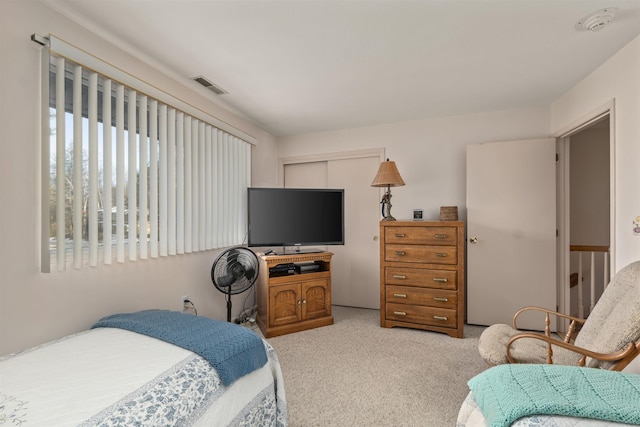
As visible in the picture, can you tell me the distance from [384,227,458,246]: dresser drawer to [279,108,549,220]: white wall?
0.59 m

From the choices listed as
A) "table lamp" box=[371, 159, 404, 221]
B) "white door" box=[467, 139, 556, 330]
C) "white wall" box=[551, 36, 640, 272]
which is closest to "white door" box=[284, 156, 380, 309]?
"table lamp" box=[371, 159, 404, 221]

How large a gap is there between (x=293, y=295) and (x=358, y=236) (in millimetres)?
1279

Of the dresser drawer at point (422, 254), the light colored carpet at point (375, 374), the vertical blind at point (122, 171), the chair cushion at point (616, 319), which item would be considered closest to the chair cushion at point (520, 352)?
the chair cushion at point (616, 319)

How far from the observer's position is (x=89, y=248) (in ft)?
5.86

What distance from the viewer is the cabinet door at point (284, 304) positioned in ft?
9.50

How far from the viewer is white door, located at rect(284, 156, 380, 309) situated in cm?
376

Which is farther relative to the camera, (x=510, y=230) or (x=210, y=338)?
(x=510, y=230)

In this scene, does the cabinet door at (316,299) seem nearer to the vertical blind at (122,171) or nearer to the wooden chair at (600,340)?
the vertical blind at (122,171)

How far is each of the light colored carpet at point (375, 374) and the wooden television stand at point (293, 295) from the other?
11 centimetres

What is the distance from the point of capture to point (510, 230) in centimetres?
305

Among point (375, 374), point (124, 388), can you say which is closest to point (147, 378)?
point (124, 388)

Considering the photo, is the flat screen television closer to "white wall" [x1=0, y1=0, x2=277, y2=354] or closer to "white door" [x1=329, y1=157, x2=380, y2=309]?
"white door" [x1=329, y1=157, x2=380, y2=309]

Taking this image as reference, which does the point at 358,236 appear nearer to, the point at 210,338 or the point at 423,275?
the point at 423,275

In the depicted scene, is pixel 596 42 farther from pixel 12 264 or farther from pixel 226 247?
pixel 12 264
